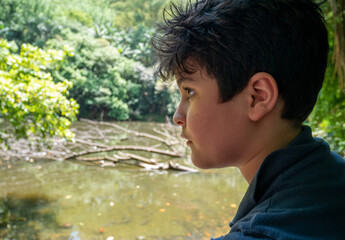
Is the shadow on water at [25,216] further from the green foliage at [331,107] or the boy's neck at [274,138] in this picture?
the boy's neck at [274,138]

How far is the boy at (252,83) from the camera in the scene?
53 cm

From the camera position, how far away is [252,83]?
0.55 m

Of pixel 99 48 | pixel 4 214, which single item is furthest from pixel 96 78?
pixel 4 214

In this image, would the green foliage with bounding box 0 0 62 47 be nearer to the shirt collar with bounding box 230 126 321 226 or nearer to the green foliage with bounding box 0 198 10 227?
the green foliage with bounding box 0 198 10 227

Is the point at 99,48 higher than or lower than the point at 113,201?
higher

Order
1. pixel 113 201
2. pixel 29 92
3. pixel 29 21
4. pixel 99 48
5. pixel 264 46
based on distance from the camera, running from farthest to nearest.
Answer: pixel 99 48, pixel 29 21, pixel 113 201, pixel 29 92, pixel 264 46

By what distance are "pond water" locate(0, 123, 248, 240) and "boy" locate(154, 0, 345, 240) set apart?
224cm

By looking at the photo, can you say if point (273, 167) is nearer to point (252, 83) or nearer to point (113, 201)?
point (252, 83)

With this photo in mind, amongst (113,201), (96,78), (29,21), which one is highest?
(29,21)

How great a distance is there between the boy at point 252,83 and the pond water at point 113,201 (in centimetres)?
224

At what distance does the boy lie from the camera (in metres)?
0.53

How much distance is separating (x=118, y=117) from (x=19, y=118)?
7814 millimetres

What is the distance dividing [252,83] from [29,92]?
→ 2484mm

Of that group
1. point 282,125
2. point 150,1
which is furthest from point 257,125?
point 150,1
